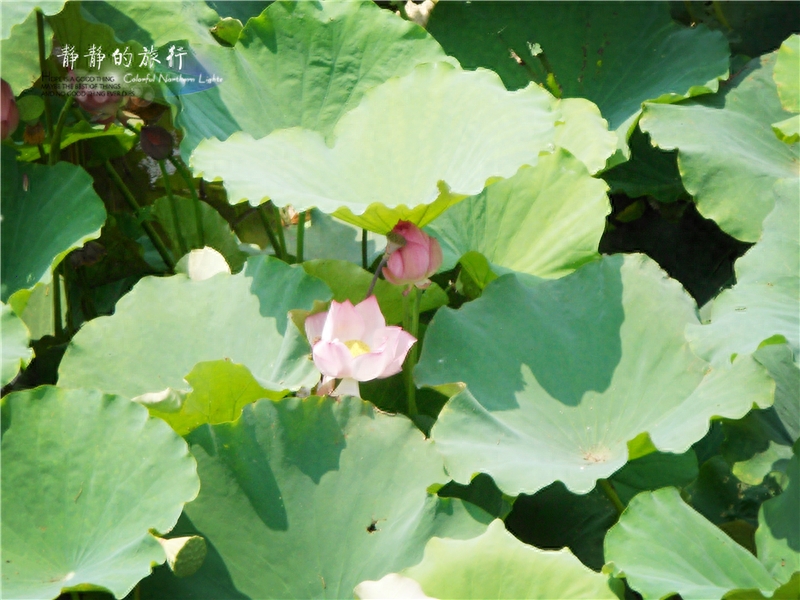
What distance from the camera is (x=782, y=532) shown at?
41.8 inches

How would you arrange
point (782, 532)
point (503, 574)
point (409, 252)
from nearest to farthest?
point (503, 574) < point (782, 532) < point (409, 252)

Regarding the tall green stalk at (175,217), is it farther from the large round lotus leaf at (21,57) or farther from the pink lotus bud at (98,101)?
the large round lotus leaf at (21,57)

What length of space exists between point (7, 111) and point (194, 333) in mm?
543

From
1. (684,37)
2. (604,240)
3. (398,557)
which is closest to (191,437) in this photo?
(398,557)

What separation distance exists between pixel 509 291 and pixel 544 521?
343mm

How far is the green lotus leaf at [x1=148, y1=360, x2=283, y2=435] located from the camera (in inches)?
43.4

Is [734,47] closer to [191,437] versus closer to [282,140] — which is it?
[282,140]

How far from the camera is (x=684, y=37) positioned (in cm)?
184

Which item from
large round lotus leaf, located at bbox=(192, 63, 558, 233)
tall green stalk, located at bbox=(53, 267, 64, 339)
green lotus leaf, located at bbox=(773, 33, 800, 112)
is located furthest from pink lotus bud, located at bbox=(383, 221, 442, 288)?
green lotus leaf, located at bbox=(773, 33, 800, 112)

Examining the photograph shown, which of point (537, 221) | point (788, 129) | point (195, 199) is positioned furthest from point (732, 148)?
point (195, 199)

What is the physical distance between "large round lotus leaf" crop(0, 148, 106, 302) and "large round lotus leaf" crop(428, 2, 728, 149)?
2.79 feet

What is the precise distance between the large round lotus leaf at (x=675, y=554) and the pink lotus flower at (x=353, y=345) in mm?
341

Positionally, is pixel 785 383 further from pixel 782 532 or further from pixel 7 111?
pixel 7 111

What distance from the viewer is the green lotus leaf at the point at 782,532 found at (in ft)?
3.39
